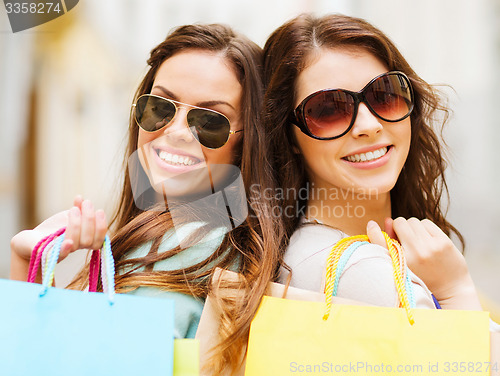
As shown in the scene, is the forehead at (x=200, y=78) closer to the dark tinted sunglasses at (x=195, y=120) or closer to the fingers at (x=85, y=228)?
the dark tinted sunglasses at (x=195, y=120)

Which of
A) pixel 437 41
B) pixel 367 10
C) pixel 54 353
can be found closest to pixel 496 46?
pixel 437 41

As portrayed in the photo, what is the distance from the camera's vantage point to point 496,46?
2047mm

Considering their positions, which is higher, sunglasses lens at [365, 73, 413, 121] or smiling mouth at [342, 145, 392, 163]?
sunglasses lens at [365, 73, 413, 121]

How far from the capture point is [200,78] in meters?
1.56

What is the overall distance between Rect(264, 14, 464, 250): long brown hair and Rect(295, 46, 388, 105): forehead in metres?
0.02

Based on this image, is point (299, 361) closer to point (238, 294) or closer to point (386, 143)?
point (238, 294)

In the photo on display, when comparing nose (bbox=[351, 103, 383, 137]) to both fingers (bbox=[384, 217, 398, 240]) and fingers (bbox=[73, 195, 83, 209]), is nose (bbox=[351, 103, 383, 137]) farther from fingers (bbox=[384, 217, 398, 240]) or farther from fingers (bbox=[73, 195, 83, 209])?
fingers (bbox=[73, 195, 83, 209])

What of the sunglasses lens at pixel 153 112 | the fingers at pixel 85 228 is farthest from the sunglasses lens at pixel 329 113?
the fingers at pixel 85 228

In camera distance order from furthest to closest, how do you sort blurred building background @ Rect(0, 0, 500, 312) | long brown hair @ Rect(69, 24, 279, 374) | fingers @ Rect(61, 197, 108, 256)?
blurred building background @ Rect(0, 0, 500, 312) < long brown hair @ Rect(69, 24, 279, 374) < fingers @ Rect(61, 197, 108, 256)

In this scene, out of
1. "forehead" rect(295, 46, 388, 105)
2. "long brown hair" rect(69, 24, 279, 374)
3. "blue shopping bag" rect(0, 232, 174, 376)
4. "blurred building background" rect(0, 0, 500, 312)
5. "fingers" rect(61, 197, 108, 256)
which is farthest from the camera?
"blurred building background" rect(0, 0, 500, 312)

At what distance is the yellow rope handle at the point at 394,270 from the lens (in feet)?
3.51

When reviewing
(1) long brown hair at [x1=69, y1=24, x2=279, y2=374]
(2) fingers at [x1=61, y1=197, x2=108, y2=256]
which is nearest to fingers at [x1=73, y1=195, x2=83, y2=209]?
(2) fingers at [x1=61, y1=197, x2=108, y2=256]

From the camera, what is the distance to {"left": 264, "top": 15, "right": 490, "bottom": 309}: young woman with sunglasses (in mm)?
1287

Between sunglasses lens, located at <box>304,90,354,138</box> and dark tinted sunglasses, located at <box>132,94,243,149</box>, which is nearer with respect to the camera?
sunglasses lens, located at <box>304,90,354,138</box>
